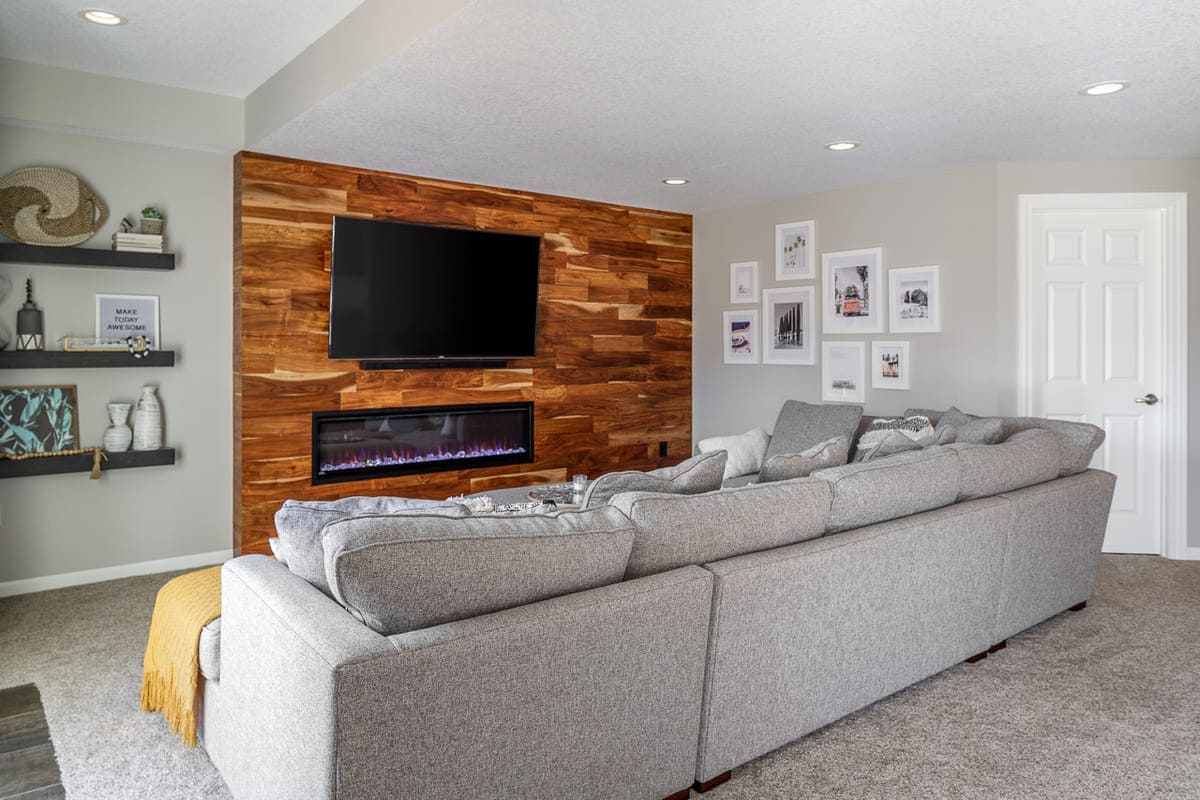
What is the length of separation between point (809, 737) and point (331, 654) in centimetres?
162

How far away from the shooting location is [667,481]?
244 centimetres

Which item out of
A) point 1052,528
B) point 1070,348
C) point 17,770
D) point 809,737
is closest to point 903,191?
point 1070,348

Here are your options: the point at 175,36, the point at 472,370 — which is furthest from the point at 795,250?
the point at 175,36

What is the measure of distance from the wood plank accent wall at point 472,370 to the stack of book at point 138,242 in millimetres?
405

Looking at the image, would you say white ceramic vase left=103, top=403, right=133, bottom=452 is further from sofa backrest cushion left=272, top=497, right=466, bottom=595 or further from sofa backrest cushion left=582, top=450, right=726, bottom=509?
sofa backrest cushion left=582, top=450, right=726, bottom=509

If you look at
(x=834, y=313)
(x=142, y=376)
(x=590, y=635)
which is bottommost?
(x=590, y=635)

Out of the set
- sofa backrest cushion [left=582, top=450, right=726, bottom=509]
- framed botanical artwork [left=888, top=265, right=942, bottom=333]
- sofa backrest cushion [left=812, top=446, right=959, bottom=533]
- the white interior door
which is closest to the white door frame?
Answer: the white interior door

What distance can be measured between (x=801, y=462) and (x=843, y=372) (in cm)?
297

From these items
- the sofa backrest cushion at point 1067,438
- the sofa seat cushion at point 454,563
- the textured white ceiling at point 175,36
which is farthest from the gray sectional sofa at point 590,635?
the textured white ceiling at point 175,36

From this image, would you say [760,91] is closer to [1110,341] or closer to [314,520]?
[314,520]

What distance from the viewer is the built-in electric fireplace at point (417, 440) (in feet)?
15.9

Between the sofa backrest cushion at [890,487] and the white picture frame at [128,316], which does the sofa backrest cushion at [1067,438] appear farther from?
the white picture frame at [128,316]

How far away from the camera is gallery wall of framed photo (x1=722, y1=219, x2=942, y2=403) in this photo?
524 centimetres

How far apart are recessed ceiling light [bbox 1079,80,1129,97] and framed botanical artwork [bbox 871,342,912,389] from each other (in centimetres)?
202
